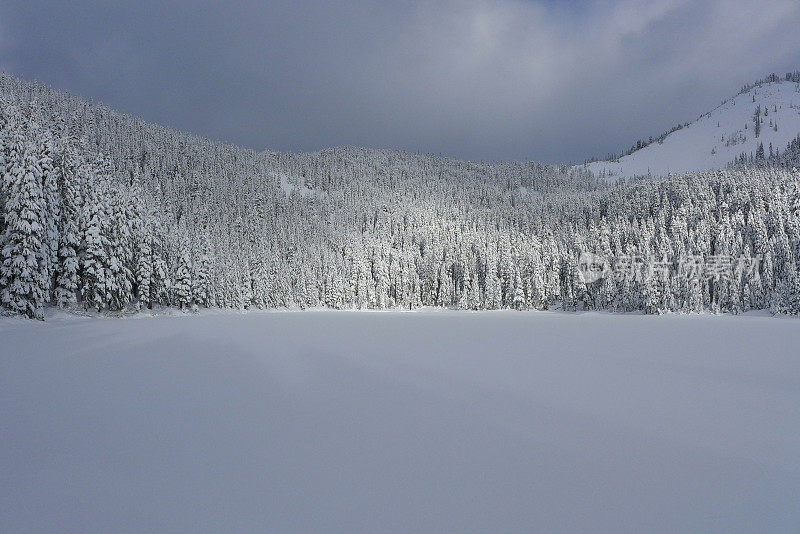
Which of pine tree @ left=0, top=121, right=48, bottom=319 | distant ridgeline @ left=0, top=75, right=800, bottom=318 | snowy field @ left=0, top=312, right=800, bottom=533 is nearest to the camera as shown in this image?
snowy field @ left=0, top=312, right=800, bottom=533

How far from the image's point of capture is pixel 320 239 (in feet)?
476

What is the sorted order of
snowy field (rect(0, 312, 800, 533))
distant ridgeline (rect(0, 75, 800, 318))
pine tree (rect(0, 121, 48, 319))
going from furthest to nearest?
distant ridgeline (rect(0, 75, 800, 318))
pine tree (rect(0, 121, 48, 319))
snowy field (rect(0, 312, 800, 533))

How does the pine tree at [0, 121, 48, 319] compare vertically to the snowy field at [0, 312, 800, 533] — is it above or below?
above

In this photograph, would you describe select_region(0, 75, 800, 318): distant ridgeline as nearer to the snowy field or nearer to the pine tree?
the pine tree

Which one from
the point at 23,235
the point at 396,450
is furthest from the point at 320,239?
the point at 396,450

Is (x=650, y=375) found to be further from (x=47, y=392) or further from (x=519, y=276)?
(x=519, y=276)

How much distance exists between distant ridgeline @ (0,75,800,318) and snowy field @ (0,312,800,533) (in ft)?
93.5

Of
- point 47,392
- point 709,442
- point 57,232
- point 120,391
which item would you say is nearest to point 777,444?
point 709,442

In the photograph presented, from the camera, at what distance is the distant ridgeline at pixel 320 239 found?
36438 mm

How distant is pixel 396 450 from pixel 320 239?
14158cm

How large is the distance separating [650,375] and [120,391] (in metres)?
15.8

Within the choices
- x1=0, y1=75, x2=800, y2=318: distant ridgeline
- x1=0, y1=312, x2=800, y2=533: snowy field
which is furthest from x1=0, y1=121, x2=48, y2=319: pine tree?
x1=0, y1=312, x2=800, y2=533: snowy field

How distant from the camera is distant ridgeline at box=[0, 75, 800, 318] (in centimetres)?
3644

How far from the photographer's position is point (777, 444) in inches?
291
